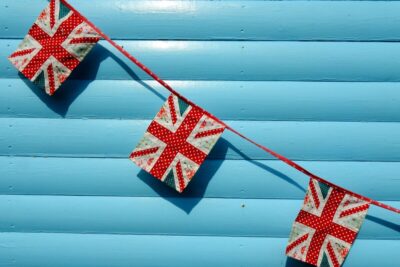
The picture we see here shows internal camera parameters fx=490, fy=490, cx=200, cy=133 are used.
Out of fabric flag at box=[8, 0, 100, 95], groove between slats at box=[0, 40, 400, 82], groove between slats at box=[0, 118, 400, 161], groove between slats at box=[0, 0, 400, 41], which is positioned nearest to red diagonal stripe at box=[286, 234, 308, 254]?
groove between slats at box=[0, 118, 400, 161]

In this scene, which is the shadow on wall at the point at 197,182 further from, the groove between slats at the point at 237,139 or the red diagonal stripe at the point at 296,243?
the red diagonal stripe at the point at 296,243

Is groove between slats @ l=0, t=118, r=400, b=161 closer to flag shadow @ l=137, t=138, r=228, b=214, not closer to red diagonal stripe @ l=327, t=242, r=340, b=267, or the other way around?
flag shadow @ l=137, t=138, r=228, b=214

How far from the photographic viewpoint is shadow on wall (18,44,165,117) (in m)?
1.91

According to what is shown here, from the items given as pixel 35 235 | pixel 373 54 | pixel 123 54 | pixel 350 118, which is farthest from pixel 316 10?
pixel 35 235

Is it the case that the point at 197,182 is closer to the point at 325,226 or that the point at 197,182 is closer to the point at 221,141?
the point at 221,141

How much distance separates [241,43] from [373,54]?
0.50 metres

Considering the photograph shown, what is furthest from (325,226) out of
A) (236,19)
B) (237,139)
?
(236,19)

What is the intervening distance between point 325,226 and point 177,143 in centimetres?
63

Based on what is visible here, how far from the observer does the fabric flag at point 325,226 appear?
5.93 ft

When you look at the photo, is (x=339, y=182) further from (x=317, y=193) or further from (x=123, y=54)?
(x=123, y=54)

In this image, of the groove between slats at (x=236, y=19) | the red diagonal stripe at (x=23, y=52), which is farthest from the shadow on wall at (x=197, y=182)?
the red diagonal stripe at (x=23, y=52)

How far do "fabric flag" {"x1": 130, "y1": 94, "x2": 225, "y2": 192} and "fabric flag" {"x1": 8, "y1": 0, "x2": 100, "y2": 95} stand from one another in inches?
15.2

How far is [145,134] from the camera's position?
1854 mm

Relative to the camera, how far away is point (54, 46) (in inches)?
73.6
